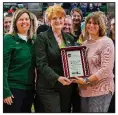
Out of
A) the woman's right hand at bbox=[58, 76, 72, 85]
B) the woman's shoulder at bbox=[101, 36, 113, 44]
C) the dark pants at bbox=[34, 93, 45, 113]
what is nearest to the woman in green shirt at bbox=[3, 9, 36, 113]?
the dark pants at bbox=[34, 93, 45, 113]

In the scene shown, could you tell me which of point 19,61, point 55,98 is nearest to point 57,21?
point 19,61

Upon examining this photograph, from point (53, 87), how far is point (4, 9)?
2.69ft

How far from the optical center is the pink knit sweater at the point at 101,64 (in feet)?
7.52

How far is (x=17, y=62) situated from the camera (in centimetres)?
235

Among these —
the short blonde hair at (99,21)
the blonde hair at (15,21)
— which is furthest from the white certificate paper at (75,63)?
the blonde hair at (15,21)

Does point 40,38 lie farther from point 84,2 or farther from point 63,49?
point 84,2

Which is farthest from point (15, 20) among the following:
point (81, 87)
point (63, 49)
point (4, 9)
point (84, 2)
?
point (81, 87)

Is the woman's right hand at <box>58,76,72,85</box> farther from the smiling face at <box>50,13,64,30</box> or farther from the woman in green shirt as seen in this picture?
the smiling face at <box>50,13,64,30</box>

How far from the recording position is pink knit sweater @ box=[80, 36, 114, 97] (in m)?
2.29

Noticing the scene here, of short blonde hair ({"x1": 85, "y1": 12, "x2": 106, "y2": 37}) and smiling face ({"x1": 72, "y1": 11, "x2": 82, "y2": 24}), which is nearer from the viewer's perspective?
short blonde hair ({"x1": 85, "y1": 12, "x2": 106, "y2": 37})

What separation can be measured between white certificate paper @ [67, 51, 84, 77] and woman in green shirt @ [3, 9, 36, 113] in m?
0.31

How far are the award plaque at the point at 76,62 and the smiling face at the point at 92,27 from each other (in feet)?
0.47

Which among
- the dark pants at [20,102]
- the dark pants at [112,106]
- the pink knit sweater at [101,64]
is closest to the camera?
the pink knit sweater at [101,64]

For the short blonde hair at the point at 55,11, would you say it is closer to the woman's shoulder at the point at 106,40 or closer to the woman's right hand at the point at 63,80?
the woman's shoulder at the point at 106,40
